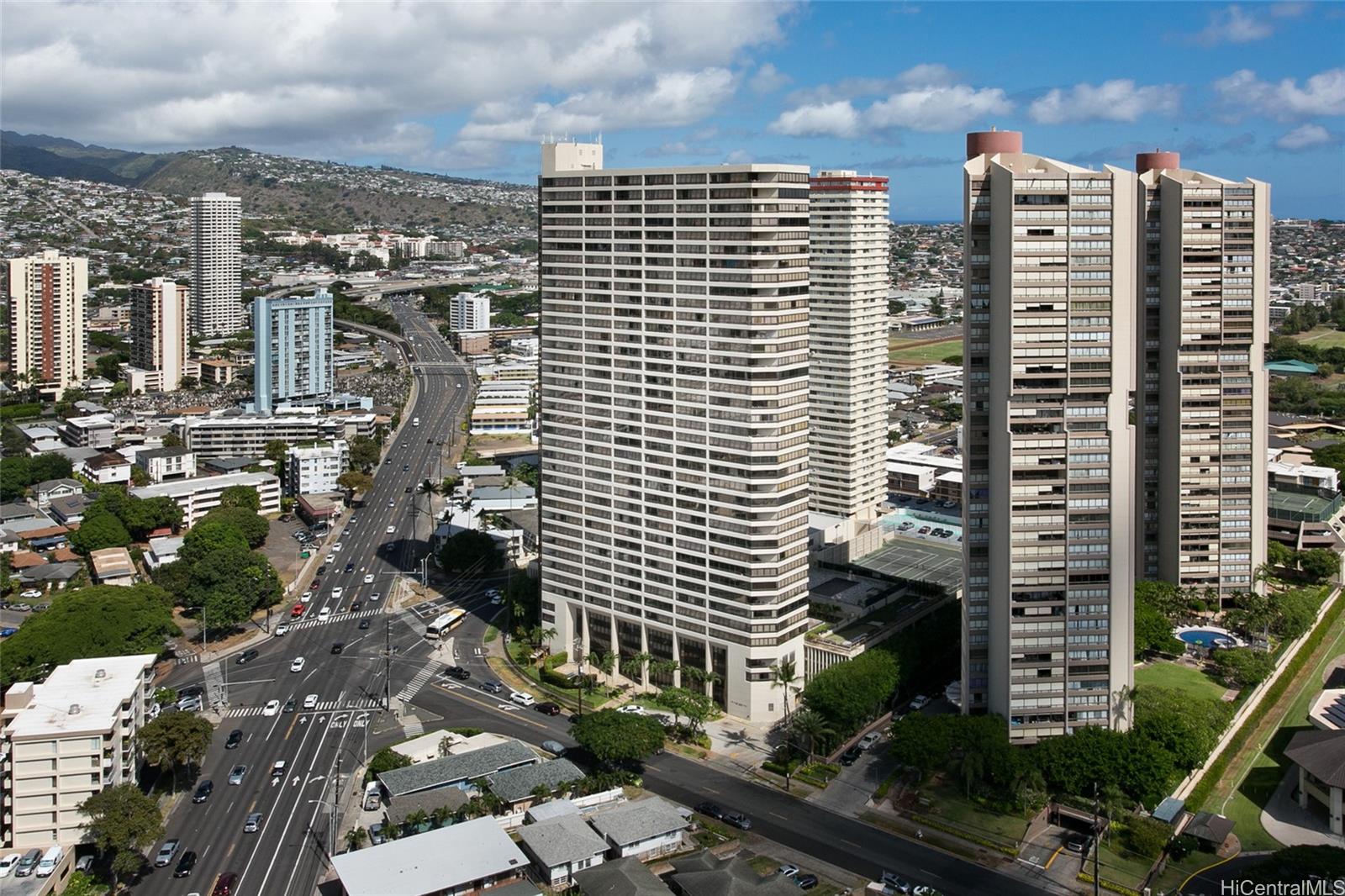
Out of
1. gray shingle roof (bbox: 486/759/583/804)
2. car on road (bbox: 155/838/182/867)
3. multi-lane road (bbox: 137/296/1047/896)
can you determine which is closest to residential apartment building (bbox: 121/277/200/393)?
multi-lane road (bbox: 137/296/1047/896)

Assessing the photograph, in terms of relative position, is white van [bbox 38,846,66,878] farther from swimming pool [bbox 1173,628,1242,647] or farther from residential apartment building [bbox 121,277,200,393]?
residential apartment building [bbox 121,277,200,393]

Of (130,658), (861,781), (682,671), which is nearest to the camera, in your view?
(861,781)

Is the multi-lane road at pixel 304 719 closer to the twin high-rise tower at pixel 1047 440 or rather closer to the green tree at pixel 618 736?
the green tree at pixel 618 736

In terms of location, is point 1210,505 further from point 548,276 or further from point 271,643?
point 271,643

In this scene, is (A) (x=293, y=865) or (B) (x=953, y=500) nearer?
(A) (x=293, y=865)

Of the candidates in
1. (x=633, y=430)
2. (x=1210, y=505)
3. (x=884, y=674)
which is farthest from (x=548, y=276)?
(x=1210, y=505)

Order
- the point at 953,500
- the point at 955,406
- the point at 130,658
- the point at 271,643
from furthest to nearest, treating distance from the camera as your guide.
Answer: the point at 955,406
the point at 953,500
the point at 271,643
the point at 130,658
